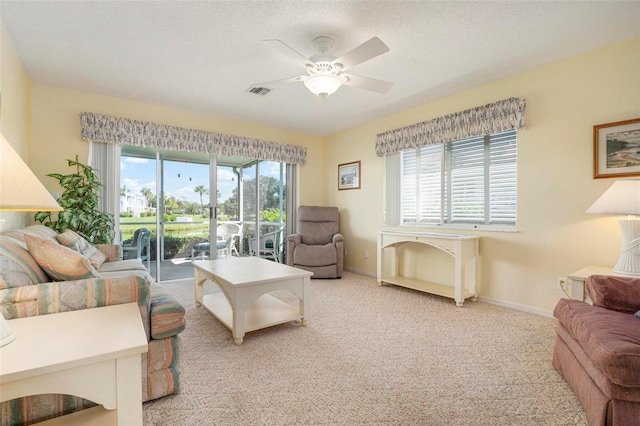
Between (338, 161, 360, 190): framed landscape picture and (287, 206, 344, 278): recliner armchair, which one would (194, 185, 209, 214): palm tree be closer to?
(287, 206, 344, 278): recliner armchair

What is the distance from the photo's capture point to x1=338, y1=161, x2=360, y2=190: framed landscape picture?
5.00 meters

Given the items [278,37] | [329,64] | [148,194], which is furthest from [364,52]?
[148,194]

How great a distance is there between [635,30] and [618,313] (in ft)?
7.17

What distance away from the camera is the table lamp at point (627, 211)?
2039 mm

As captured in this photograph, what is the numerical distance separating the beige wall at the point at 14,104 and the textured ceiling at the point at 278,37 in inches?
4.9

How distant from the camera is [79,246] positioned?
8.66 ft

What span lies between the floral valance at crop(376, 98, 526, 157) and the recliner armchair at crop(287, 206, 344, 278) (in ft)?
4.55

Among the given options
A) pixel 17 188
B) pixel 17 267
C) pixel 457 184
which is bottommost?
pixel 17 267

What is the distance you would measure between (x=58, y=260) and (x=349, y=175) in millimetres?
4157

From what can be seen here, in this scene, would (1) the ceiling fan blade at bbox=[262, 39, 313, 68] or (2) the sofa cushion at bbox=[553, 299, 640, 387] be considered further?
(1) the ceiling fan blade at bbox=[262, 39, 313, 68]

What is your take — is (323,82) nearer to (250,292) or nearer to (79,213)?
(250,292)

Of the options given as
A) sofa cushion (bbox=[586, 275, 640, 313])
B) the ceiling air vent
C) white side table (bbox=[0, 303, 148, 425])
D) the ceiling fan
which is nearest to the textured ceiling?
the ceiling air vent

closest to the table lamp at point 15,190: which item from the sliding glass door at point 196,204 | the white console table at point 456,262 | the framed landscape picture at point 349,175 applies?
the white console table at point 456,262

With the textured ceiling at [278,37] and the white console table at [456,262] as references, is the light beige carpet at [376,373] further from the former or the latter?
the textured ceiling at [278,37]
